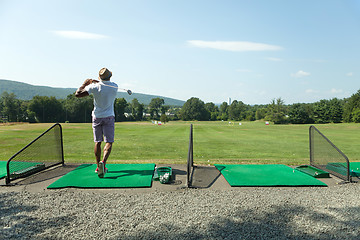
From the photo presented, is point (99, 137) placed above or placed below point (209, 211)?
above

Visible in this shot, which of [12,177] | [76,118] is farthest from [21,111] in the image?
[12,177]

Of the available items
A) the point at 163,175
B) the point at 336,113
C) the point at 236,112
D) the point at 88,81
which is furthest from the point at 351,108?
the point at 88,81

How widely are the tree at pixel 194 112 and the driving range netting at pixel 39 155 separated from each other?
104783 mm

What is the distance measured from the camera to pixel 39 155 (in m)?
6.66

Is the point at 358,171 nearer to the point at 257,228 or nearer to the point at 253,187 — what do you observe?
the point at 253,187

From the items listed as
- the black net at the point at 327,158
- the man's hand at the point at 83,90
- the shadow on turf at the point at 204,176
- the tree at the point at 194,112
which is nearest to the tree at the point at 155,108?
the tree at the point at 194,112

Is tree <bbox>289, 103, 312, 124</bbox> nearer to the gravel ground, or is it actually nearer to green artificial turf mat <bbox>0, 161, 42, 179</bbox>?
the gravel ground

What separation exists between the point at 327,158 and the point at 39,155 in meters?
8.22

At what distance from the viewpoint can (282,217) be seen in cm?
382

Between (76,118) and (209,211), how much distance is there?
3617 inches

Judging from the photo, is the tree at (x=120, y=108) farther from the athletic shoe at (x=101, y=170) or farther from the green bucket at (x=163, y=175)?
the athletic shoe at (x=101, y=170)

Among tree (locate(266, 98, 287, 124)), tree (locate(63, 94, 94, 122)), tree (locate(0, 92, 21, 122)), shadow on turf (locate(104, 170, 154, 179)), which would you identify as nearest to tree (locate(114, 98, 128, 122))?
tree (locate(63, 94, 94, 122))

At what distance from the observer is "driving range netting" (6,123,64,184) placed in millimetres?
6047

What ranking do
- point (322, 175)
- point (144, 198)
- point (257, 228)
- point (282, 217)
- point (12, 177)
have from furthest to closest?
1. point (322, 175)
2. point (12, 177)
3. point (144, 198)
4. point (282, 217)
5. point (257, 228)
